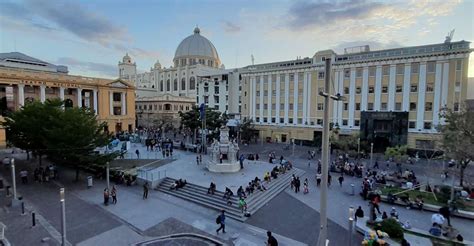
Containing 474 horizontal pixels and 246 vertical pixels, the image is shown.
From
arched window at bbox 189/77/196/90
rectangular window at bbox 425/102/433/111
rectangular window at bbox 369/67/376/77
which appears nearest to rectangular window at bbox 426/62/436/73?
rectangular window at bbox 425/102/433/111

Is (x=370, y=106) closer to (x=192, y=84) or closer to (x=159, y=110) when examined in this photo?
(x=159, y=110)

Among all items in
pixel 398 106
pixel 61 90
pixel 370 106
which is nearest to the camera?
pixel 398 106

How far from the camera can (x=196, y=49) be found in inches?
3600

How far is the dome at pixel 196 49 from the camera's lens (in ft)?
299

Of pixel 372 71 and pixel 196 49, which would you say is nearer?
pixel 372 71

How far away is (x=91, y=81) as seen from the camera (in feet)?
170

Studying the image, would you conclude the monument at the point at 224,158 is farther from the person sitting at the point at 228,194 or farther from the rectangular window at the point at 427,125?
the rectangular window at the point at 427,125

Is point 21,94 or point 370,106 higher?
point 21,94

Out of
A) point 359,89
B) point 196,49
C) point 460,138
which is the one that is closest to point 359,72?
point 359,89

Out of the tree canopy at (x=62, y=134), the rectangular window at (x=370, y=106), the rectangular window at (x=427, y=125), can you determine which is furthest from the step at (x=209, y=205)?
the rectangular window at (x=427, y=125)

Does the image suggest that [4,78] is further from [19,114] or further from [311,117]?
[311,117]

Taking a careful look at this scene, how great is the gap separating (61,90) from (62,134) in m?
35.7

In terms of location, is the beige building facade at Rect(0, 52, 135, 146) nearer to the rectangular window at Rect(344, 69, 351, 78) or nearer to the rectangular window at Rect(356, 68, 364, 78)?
the rectangular window at Rect(344, 69, 351, 78)

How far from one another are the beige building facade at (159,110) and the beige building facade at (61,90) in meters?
12.1
